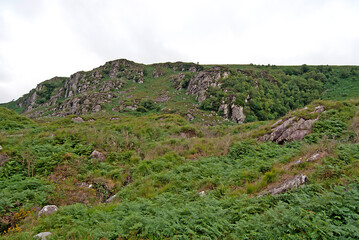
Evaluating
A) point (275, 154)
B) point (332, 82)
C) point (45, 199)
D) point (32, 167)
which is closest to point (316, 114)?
point (275, 154)

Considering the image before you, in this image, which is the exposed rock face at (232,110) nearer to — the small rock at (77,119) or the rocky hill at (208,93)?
the rocky hill at (208,93)

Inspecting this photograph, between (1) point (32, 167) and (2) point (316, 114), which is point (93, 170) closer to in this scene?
(1) point (32, 167)

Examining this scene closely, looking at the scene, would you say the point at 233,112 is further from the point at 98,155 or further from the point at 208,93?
the point at 98,155

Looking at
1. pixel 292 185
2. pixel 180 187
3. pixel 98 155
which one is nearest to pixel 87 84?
pixel 98 155

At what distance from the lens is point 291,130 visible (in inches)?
424

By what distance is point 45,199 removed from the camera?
567 cm

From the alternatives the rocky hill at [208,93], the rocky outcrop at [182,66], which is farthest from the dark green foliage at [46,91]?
the rocky outcrop at [182,66]

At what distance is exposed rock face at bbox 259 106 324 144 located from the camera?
10.4 m

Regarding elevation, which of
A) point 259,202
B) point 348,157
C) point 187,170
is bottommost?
point 187,170

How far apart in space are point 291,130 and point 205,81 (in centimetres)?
3369

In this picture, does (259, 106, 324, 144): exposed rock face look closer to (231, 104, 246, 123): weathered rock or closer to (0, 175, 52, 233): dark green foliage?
(0, 175, 52, 233): dark green foliage

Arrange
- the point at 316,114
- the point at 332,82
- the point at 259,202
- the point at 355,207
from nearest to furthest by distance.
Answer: the point at 355,207 → the point at 259,202 → the point at 316,114 → the point at 332,82

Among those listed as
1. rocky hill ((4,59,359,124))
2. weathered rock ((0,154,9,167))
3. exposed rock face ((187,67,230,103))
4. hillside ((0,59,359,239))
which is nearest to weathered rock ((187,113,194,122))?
rocky hill ((4,59,359,124))

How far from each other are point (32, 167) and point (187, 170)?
732cm
